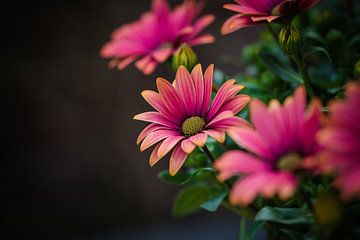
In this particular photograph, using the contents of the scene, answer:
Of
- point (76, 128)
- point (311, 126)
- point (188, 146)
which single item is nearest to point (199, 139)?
point (188, 146)

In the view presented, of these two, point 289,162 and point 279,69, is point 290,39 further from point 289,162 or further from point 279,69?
point 289,162

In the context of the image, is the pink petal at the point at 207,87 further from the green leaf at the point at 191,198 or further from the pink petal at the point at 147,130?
the green leaf at the point at 191,198

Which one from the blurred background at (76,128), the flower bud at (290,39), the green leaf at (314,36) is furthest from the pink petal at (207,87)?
the blurred background at (76,128)

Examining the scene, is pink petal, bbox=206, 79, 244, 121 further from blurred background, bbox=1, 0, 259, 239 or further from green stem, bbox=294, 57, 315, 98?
blurred background, bbox=1, 0, 259, 239

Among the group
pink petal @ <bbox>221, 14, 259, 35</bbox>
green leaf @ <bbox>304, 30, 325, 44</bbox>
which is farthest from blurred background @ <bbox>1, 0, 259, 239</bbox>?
pink petal @ <bbox>221, 14, 259, 35</bbox>

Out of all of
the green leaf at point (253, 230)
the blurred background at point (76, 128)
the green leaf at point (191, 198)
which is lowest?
the green leaf at point (253, 230)

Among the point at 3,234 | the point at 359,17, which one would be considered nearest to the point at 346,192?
the point at 359,17

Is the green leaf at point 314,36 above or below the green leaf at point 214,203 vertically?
above
